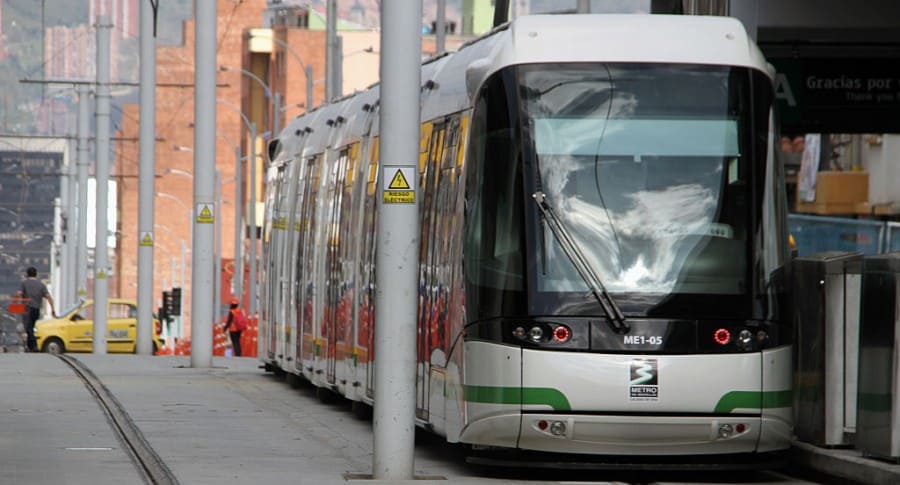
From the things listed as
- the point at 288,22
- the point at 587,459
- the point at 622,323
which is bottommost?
the point at 587,459

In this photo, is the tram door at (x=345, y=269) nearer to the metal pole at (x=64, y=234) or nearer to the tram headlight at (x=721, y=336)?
the tram headlight at (x=721, y=336)

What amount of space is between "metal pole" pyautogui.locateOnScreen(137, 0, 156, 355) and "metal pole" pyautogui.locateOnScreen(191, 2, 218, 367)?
331 inches

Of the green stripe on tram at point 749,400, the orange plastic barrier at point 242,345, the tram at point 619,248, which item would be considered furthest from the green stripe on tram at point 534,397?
the orange plastic barrier at point 242,345

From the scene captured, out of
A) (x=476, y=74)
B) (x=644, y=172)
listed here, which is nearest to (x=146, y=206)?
(x=476, y=74)

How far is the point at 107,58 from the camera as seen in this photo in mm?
47469

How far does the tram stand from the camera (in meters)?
13.1

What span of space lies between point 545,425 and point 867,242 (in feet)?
54.5

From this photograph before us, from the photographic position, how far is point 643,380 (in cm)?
1306

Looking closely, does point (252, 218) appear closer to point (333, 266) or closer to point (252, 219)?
point (252, 219)

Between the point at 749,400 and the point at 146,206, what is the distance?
85.7 ft

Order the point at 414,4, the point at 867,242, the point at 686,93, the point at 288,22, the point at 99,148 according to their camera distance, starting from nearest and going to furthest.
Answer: the point at 414,4 → the point at 686,93 → the point at 867,242 → the point at 99,148 → the point at 288,22

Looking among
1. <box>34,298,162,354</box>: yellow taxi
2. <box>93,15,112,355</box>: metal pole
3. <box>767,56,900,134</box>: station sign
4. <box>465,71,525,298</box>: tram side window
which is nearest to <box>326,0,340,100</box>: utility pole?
<box>93,15,112,355</box>: metal pole

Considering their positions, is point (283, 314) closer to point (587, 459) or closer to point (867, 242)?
point (867, 242)

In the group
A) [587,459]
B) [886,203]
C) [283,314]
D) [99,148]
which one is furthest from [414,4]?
[99,148]
